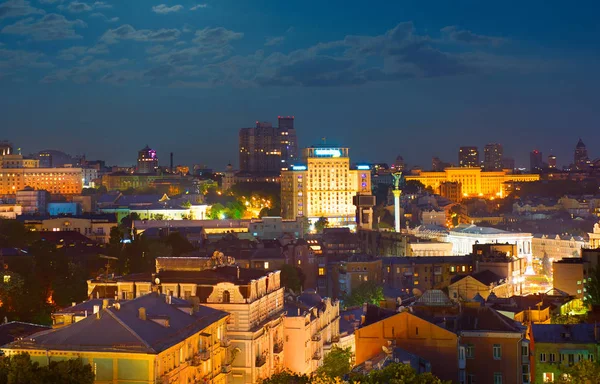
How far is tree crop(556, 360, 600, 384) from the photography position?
31.5m

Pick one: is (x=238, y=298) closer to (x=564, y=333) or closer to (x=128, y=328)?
(x=128, y=328)

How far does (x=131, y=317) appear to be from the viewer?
3170cm

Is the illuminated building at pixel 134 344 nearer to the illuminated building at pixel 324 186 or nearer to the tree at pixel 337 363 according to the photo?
the tree at pixel 337 363

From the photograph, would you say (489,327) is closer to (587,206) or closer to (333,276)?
(333,276)

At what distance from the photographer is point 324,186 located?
144 metres

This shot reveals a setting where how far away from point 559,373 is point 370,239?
7433 centimetres

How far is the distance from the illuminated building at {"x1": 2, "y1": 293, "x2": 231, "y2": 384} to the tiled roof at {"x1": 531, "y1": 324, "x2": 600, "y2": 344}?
1086cm

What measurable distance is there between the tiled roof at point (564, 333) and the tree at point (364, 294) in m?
26.2

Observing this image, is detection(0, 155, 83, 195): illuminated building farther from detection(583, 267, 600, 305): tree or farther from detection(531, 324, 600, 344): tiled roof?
detection(531, 324, 600, 344): tiled roof

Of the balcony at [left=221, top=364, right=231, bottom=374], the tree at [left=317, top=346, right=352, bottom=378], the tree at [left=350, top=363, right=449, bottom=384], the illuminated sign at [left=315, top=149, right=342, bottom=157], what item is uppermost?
the illuminated sign at [left=315, top=149, right=342, bottom=157]

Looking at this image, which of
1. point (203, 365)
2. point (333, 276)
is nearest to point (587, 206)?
point (333, 276)

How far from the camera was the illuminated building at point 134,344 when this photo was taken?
29.5m

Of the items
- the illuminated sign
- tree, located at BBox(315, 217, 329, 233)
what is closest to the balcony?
tree, located at BBox(315, 217, 329, 233)

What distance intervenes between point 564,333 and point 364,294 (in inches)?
1218
